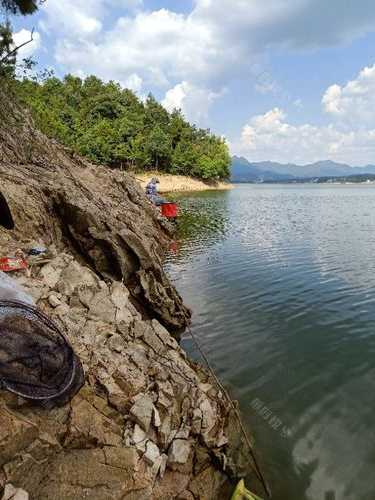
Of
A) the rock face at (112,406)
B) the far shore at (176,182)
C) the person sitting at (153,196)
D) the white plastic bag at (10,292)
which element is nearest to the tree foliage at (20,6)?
the rock face at (112,406)

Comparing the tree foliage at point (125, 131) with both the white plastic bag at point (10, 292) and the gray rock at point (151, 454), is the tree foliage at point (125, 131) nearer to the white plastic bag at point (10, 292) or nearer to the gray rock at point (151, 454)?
the white plastic bag at point (10, 292)

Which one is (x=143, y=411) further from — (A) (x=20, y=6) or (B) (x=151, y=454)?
(A) (x=20, y=6)

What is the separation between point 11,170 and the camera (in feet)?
59.9

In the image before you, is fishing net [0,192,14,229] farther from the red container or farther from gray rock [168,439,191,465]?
the red container

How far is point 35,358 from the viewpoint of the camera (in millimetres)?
7461

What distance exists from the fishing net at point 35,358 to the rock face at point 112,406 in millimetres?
276

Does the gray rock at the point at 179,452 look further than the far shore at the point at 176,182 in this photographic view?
No

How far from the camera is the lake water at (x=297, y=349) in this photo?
8.70 m

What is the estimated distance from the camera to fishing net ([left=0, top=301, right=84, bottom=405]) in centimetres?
682

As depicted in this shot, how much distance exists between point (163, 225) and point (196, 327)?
2043cm

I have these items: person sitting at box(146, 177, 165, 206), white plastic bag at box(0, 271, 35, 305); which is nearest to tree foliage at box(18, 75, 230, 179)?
person sitting at box(146, 177, 165, 206)

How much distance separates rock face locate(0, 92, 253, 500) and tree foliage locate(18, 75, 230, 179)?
252ft

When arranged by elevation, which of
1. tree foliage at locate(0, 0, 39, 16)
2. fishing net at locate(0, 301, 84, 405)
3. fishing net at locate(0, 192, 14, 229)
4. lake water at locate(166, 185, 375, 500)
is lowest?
lake water at locate(166, 185, 375, 500)

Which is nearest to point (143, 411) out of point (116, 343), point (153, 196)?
point (116, 343)
